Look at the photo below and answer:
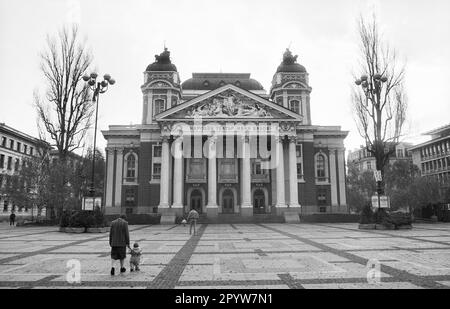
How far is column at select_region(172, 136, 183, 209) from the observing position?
42188 mm

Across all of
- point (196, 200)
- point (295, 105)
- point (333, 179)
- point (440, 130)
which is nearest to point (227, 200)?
point (196, 200)

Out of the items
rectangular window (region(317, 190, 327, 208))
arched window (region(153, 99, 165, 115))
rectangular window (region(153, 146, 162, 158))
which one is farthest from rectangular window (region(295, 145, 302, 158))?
arched window (region(153, 99, 165, 115))

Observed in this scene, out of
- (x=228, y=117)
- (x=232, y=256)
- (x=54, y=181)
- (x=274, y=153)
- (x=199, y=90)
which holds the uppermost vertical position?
(x=199, y=90)

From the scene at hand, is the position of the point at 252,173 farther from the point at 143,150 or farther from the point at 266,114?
the point at 143,150

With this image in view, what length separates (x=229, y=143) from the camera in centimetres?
4491

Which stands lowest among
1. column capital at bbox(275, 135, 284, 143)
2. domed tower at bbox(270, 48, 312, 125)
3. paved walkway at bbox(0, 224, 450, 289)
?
paved walkway at bbox(0, 224, 450, 289)

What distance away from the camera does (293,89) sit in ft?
174

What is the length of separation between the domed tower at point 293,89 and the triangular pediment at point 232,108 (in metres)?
8.88

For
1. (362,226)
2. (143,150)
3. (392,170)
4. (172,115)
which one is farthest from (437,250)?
(392,170)

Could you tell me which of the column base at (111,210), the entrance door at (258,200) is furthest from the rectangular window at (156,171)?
the entrance door at (258,200)

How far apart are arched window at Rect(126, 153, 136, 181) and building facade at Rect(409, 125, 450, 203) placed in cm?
5014

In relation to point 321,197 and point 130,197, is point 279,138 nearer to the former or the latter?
point 321,197

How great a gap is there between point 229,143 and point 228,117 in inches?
134

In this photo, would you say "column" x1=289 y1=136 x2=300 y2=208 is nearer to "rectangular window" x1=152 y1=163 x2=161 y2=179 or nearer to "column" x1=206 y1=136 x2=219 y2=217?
"column" x1=206 y1=136 x2=219 y2=217
